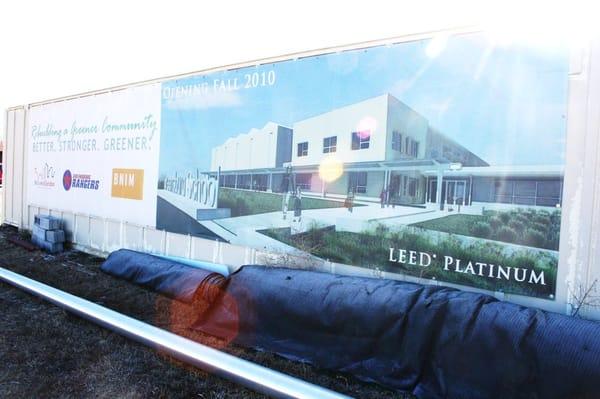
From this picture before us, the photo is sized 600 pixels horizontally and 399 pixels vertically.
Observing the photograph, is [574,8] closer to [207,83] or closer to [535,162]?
[535,162]

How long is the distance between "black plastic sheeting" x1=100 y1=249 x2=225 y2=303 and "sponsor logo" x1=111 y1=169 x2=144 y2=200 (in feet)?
2.64

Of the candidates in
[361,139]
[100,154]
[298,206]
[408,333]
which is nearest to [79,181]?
[100,154]

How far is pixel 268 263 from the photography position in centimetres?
462

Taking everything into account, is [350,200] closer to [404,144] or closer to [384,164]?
[384,164]

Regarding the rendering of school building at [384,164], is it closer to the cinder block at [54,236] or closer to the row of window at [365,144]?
the row of window at [365,144]

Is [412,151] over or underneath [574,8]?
underneath

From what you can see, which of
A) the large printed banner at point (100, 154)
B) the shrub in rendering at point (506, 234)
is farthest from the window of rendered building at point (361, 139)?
the large printed banner at point (100, 154)

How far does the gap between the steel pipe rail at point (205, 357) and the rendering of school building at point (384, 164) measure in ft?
6.21

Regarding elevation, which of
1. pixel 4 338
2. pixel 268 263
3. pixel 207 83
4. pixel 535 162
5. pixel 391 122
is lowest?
pixel 4 338

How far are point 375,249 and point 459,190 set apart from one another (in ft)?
2.87

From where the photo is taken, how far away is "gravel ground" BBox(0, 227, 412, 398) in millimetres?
2920

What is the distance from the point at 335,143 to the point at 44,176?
6201 mm

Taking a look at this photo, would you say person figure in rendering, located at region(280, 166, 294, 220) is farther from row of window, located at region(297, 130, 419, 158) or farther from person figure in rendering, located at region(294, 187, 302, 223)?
row of window, located at region(297, 130, 419, 158)

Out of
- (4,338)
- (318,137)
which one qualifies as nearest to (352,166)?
(318,137)
